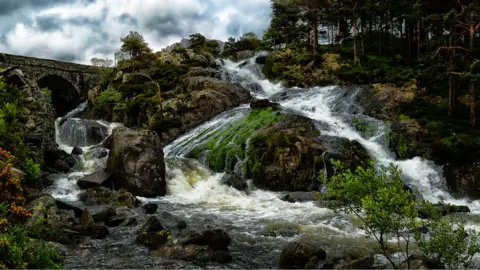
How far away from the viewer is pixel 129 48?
57031 mm

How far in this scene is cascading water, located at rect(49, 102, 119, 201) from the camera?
82.6 ft

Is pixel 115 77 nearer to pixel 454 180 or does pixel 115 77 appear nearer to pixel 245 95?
pixel 245 95

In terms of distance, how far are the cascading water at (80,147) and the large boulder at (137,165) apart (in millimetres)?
2966

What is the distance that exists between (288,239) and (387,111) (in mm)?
24519

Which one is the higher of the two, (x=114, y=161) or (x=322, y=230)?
(x=114, y=161)

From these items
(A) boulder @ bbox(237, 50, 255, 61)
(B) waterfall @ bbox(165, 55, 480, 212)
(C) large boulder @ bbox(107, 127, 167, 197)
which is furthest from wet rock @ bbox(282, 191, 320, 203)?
(A) boulder @ bbox(237, 50, 255, 61)

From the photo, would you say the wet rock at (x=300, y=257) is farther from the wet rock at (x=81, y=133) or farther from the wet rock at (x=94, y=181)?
the wet rock at (x=81, y=133)

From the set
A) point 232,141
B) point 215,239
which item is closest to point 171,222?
point 215,239

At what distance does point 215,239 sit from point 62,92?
223ft

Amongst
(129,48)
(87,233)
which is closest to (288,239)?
(87,233)

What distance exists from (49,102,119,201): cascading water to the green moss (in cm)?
840

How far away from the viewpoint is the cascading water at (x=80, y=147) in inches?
991

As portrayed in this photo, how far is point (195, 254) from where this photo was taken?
13461mm

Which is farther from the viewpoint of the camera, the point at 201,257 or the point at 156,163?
the point at 156,163
